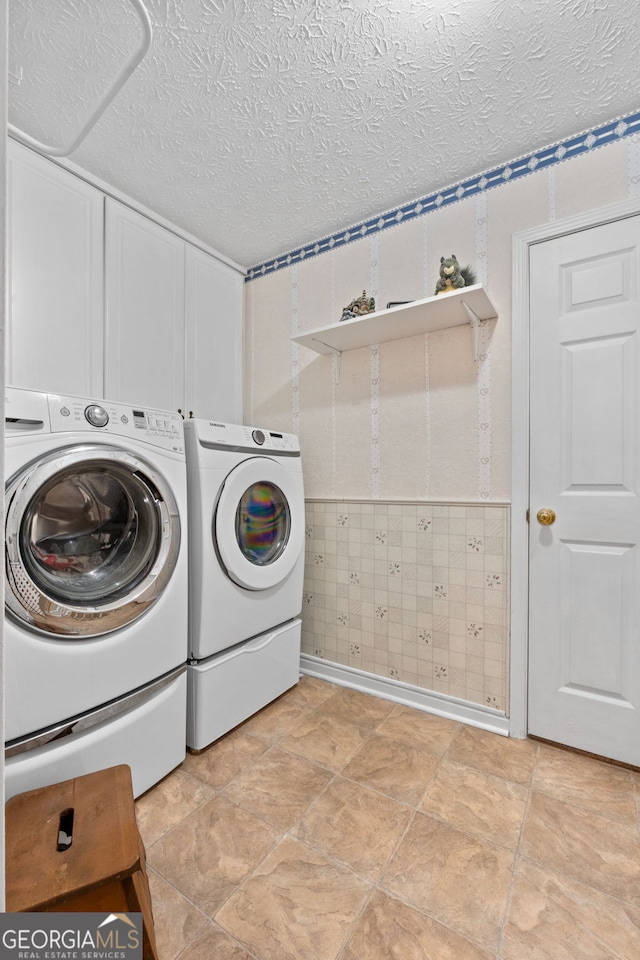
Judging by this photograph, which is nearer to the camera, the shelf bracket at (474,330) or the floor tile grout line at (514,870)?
the floor tile grout line at (514,870)

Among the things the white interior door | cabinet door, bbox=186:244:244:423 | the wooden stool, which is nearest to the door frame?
the white interior door

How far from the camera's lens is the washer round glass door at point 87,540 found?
1.10 meters

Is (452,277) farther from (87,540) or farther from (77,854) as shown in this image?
(77,854)

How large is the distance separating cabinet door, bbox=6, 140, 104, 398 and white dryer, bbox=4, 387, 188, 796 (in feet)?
1.99

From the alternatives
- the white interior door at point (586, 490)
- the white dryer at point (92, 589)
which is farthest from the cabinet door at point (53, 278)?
the white interior door at point (586, 490)

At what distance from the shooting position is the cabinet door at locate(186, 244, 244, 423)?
229 cm

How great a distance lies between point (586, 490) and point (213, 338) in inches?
76.6

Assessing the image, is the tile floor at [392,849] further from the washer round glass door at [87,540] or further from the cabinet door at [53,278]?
the cabinet door at [53,278]

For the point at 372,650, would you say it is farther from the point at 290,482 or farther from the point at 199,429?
the point at 199,429

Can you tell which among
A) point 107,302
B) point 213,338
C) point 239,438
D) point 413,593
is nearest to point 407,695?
point 413,593

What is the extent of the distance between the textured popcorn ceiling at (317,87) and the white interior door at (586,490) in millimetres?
467

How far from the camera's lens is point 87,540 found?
1.32m

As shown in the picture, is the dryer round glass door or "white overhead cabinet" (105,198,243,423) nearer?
the dryer round glass door

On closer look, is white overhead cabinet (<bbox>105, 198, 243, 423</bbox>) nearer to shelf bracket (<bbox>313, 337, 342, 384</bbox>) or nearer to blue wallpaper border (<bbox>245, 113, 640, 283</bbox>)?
blue wallpaper border (<bbox>245, 113, 640, 283</bbox>)
